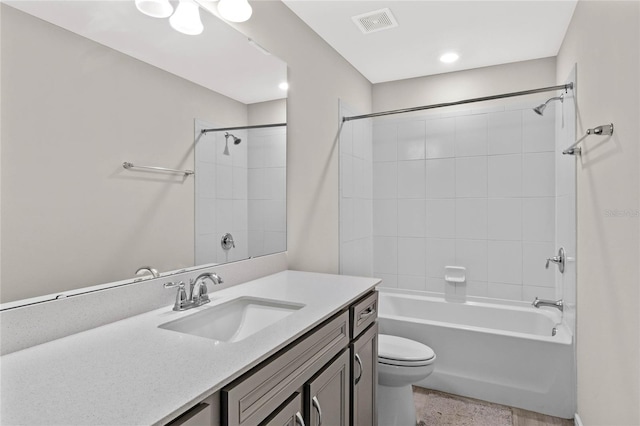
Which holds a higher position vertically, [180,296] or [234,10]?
[234,10]

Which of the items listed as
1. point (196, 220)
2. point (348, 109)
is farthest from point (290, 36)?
point (196, 220)

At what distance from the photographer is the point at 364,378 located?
1.63 m

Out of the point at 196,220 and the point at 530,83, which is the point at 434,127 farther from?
the point at 196,220

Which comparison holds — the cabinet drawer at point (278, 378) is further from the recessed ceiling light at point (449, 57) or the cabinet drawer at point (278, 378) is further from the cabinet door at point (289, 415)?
the recessed ceiling light at point (449, 57)

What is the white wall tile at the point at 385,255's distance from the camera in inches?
134

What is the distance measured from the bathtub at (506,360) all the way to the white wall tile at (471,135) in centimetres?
138

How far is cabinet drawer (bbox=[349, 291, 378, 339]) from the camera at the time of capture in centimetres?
153

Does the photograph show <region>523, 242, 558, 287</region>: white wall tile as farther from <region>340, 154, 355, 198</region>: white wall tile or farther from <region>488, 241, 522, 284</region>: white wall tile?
<region>340, 154, 355, 198</region>: white wall tile

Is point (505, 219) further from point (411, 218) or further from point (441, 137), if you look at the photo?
point (441, 137)

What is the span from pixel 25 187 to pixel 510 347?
100 inches

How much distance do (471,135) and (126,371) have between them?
3066 mm

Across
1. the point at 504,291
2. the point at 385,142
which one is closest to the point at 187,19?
the point at 385,142

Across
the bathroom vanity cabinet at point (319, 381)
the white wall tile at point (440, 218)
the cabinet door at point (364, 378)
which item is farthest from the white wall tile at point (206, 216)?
the white wall tile at point (440, 218)

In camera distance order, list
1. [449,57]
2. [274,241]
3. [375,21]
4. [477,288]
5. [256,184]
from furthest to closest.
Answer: [477,288]
[449,57]
[375,21]
[274,241]
[256,184]
